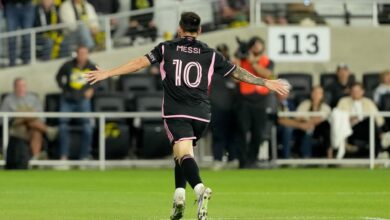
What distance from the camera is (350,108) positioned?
24609 millimetres

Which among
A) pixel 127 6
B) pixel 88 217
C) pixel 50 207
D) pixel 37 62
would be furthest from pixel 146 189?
pixel 127 6

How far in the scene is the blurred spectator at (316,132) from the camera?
2430 centimetres

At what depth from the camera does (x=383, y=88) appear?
83.8ft

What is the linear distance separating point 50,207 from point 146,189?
3.65m

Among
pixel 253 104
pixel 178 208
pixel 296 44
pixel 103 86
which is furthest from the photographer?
pixel 296 44

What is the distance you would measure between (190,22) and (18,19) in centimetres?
1544

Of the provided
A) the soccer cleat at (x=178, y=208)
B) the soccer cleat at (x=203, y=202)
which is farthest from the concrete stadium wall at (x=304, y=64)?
the soccer cleat at (x=203, y=202)

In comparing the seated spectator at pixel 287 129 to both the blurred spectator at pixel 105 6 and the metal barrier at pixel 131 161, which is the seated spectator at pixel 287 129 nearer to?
the metal barrier at pixel 131 161

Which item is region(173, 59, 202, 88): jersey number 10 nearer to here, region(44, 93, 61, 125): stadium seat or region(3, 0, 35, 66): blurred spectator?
region(44, 93, 61, 125): stadium seat

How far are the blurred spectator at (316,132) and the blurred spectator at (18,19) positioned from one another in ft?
20.2

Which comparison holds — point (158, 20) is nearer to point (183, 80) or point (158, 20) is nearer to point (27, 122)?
point (27, 122)

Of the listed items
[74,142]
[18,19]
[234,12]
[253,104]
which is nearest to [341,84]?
[253,104]

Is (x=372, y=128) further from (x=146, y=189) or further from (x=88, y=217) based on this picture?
(x=88, y=217)

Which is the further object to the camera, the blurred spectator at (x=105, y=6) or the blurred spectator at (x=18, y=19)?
the blurred spectator at (x=105, y=6)
